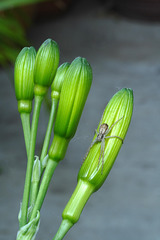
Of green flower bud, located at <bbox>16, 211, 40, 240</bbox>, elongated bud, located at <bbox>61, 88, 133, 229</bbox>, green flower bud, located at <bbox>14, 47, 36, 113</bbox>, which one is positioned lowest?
green flower bud, located at <bbox>16, 211, 40, 240</bbox>

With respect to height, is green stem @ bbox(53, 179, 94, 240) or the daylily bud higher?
the daylily bud

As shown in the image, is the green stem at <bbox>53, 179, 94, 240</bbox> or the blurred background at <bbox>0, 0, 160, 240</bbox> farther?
the blurred background at <bbox>0, 0, 160, 240</bbox>

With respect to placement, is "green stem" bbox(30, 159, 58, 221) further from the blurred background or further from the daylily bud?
the blurred background

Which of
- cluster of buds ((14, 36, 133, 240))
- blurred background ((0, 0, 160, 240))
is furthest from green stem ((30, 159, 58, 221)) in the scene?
blurred background ((0, 0, 160, 240))

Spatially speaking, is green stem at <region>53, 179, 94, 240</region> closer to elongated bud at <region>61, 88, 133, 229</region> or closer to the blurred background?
elongated bud at <region>61, 88, 133, 229</region>

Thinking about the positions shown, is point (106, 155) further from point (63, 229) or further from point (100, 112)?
point (100, 112)

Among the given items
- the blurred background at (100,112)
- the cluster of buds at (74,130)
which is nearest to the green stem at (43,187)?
the cluster of buds at (74,130)

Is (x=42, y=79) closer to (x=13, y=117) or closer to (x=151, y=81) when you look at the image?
(x=13, y=117)
